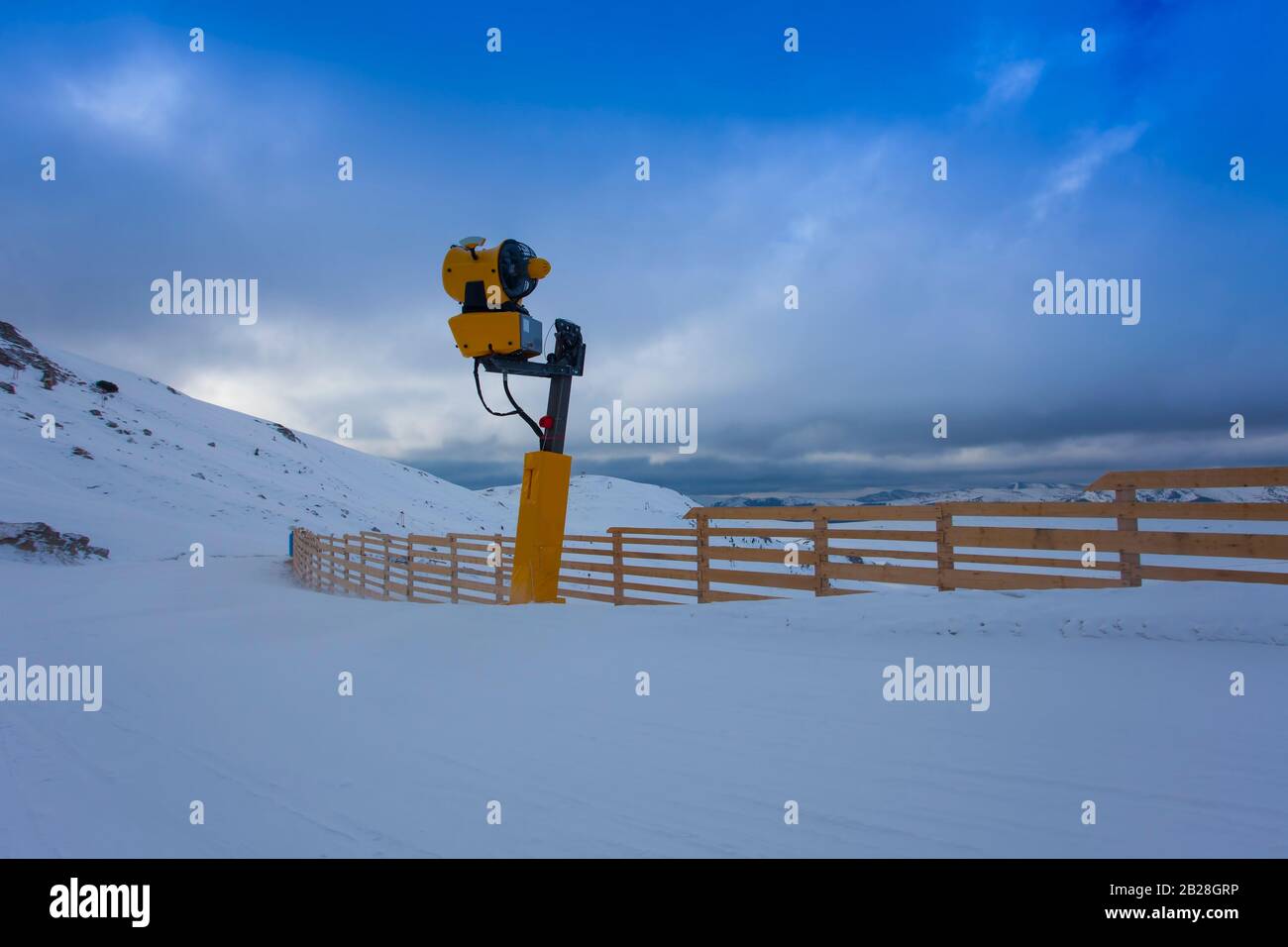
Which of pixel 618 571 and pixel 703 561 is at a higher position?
pixel 703 561

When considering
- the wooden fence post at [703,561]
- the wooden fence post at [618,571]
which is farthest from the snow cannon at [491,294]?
the wooden fence post at [703,561]

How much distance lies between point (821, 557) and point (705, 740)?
13.9ft

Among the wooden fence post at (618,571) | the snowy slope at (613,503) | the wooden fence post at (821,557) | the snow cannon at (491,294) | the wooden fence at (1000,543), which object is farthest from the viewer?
the snowy slope at (613,503)

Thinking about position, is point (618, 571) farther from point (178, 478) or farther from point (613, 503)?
point (613, 503)

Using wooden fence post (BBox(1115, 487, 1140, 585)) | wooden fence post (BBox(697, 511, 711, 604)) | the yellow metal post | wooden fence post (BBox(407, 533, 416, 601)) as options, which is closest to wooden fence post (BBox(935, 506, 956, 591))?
wooden fence post (BBox(1115, 487, 1140, 585))

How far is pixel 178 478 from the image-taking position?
33.4 meters

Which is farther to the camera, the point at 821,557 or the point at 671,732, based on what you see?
the point at 821,557

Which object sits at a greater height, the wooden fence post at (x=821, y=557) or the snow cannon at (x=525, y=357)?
the snow cannon at (x=525, y=357)

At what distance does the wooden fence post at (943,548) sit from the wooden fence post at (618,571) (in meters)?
4.53

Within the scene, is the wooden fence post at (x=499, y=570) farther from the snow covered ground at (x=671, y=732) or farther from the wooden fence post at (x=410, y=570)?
the wooden fence post at (x=410, y=570)

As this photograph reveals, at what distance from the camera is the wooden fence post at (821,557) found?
7.74 m

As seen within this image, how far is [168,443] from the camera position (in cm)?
3934

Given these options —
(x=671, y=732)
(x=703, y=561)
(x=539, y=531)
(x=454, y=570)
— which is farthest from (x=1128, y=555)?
(x=454, y=570)
